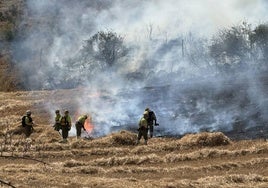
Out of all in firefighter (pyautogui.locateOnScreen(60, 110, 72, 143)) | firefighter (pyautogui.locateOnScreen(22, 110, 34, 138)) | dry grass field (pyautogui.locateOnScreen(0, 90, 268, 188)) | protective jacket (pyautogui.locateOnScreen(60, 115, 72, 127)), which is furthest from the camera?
firefighter (pyautogui.locateOnScreen(22, 110, 34, 138))

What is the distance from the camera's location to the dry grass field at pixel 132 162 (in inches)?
526

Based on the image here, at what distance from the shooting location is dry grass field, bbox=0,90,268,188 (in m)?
13.4

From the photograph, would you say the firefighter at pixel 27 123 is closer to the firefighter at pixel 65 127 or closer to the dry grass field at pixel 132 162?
the dry grass field at pixel 132 162

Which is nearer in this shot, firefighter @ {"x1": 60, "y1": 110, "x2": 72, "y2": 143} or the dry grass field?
the dry grass field

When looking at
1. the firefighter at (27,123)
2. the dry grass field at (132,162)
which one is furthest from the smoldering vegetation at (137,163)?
the firefighter at (27,123)

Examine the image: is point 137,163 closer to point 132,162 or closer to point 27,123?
point 132,162

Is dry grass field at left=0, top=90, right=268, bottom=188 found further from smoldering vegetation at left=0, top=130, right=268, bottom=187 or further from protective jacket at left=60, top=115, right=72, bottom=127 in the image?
protective jacket at left=60, top=115, right=72, bottom=127

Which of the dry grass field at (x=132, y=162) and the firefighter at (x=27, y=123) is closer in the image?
the dry grass field at (x=132, y=162)

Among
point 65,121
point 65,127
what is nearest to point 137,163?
point 65,127

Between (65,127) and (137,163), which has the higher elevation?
(65,127)

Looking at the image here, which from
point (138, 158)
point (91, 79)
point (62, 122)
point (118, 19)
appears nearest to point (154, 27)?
point (118, 19)

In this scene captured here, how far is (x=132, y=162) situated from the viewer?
16.9 metres

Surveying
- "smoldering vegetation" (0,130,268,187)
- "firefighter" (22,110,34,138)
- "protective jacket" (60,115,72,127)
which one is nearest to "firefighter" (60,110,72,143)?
"protective jacket" (60,115,72,127)

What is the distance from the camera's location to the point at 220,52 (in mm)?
57594
